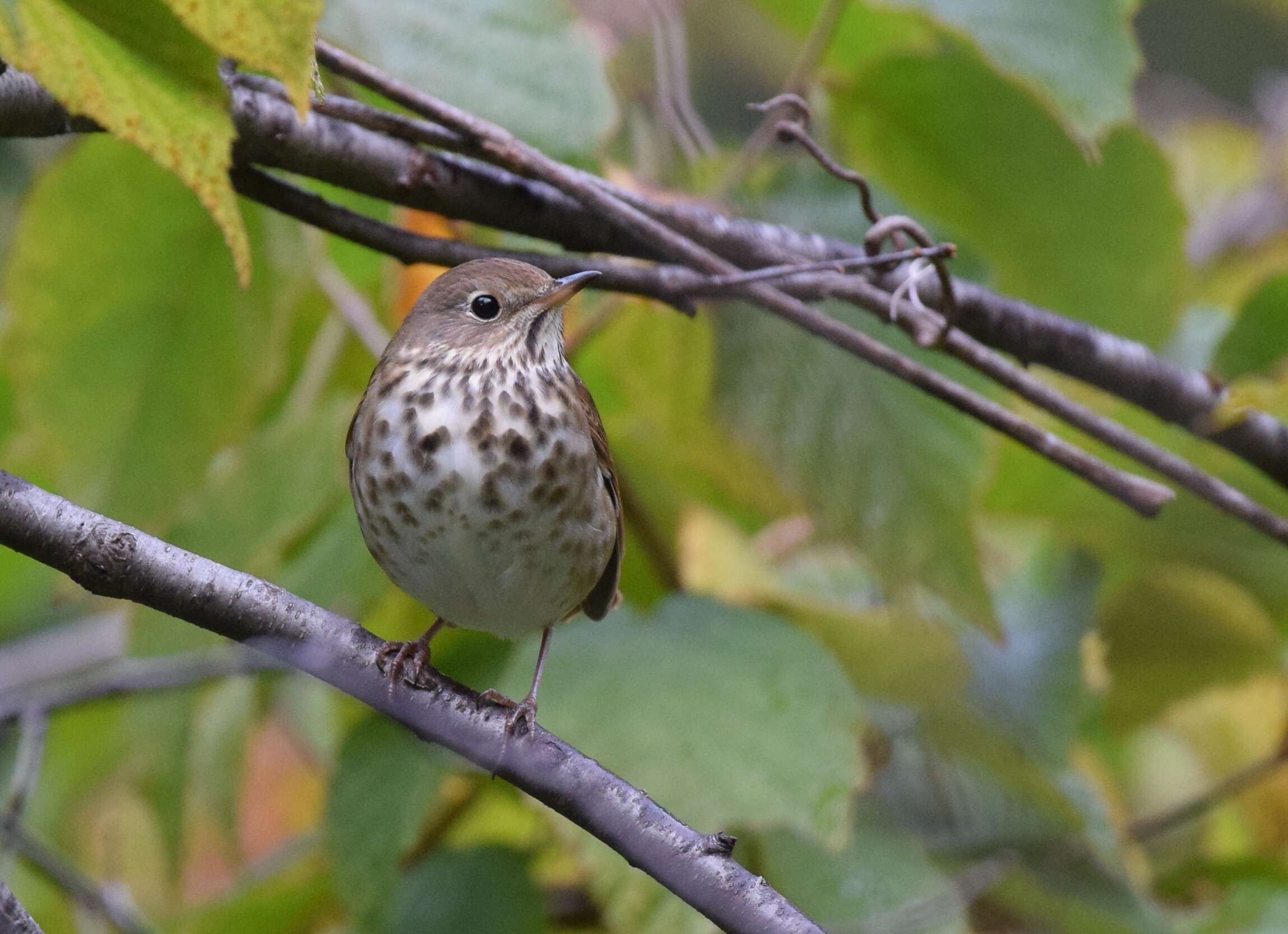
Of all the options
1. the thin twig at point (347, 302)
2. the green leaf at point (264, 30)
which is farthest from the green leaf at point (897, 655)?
the green leaf at point (264, 30)

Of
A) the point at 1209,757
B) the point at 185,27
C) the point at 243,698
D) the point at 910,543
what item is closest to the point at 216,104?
the point at 185,27

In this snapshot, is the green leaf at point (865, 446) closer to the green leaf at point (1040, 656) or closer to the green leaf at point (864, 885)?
the green leaf at point (1040, 656)

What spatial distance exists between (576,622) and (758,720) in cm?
45

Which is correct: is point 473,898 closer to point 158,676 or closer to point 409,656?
point 409,656

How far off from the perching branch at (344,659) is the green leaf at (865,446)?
104 centimetres

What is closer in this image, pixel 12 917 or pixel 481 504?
pixel 12 917

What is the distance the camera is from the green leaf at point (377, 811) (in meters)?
2.40

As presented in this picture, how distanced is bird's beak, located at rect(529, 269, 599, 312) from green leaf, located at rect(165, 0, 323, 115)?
2.93 feet

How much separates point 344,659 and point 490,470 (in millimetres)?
573

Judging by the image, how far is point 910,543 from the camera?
8.09 ft

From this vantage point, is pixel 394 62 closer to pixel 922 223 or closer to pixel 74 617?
pixel 922 223

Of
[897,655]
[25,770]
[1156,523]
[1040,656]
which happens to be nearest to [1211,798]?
[1040,656]

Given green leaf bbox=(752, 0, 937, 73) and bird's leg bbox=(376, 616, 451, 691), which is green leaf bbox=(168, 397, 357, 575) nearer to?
bird's leg bbox=(376, 616, 451, 691)

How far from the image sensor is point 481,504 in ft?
6.75
